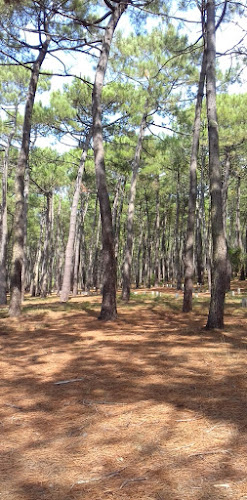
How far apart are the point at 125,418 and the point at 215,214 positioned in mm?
5598

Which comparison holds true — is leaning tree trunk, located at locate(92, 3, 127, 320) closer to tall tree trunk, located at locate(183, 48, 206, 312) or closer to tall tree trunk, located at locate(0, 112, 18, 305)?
tall tree trunk, located at locate(183, 48, 206, 312)

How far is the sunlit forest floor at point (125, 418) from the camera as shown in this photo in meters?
2.40

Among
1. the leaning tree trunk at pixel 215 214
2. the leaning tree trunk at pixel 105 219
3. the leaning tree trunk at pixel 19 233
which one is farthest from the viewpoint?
the leaning tree trunk at pixel 19 233

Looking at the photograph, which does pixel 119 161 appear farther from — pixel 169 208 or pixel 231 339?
pixel 231 339

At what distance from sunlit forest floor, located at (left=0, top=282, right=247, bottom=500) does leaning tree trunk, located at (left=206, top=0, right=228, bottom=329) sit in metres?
0.78

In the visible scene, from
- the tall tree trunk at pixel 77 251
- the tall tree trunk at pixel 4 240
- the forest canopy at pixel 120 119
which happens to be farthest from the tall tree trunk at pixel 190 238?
the tall tree trunk at pixel 77 251

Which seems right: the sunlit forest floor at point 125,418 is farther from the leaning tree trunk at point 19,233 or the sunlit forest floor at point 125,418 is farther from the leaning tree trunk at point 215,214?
the leaning tree trunk at point 19,233

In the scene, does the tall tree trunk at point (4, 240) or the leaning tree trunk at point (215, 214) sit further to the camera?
the tall tree trunk at point (4, 240)

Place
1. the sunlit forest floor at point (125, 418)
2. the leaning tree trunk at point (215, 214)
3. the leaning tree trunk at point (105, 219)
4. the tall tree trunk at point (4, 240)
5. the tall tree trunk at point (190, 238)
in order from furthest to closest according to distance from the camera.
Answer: the tall tree trunk at point (4, 240) < the tall tree trunk at point (190, 238) < the leaning tree trunk at point (105, 219) < the leaning tree trunk at point (215, 214) < the sunlit forest floor at point (125, 418)

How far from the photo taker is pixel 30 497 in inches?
90.2

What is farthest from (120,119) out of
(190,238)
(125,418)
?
(125,418)

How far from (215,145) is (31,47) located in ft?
23.0

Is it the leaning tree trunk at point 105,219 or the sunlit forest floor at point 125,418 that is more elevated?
the leaning tree trunk at point 105,219

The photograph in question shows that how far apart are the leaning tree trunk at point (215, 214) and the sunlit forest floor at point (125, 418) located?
78cm
